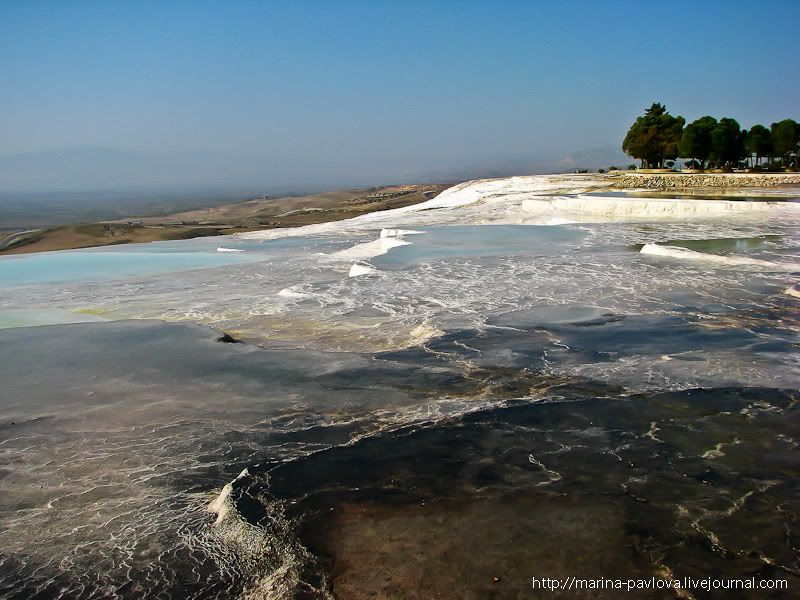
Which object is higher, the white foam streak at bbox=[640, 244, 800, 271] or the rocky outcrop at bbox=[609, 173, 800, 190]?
the rocky outcrop at bbox=[609, 173, 800, 190]

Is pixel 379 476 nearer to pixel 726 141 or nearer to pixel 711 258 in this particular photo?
pixel 711 258

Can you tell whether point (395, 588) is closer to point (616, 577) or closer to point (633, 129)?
point (616, 577)

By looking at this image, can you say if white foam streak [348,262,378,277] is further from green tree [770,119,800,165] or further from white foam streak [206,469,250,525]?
green tree [770,119,800,165]

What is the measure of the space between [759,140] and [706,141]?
450cm

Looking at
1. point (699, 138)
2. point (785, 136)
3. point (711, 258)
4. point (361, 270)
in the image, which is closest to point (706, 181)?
point (699, 138)

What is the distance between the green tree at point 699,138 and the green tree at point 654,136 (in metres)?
3.12

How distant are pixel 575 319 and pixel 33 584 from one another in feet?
21.6

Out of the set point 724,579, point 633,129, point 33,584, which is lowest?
point 724,579

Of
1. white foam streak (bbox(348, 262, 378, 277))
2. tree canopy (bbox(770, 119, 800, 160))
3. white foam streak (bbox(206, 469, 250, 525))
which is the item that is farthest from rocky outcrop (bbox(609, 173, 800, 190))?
white foam streak (bbox(206, 469, 250, 525))

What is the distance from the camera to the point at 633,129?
4741 centimetres

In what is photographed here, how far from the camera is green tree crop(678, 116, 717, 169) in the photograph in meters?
41.3

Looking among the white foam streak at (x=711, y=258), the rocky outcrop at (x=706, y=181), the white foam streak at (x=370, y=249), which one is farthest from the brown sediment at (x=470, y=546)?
the rocky outcrop at (x=706, y=181)

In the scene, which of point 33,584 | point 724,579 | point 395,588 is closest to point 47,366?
point 33,584

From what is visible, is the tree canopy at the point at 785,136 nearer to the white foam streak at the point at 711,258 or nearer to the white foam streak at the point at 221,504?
the white foam streak at the point at 711,258
